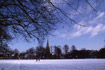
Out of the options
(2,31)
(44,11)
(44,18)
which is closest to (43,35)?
(44,18)

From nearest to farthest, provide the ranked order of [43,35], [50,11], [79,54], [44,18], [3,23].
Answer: [50,11], [44,18], [43,35], [3,23], [79,54]

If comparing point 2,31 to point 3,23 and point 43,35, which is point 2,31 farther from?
point 43,35

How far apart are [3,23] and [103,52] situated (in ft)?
187

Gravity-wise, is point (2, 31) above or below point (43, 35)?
above

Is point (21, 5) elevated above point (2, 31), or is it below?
above

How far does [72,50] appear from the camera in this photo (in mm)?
64125

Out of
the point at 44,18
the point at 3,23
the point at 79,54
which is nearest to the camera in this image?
the point at 44,18

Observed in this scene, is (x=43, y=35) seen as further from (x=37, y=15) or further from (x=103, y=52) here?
(x=103, y=52)

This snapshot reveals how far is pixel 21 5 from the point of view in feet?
7.65

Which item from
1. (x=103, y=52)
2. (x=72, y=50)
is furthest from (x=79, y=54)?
(x=103, y=52)

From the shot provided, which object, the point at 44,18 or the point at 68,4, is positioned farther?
the point at 44,18

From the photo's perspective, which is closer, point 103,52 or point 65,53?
point 103,52

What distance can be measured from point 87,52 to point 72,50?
26.6 ft

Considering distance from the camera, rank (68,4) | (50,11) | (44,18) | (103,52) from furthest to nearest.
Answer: (103,52), (44,18), (50,11), (68,4)
